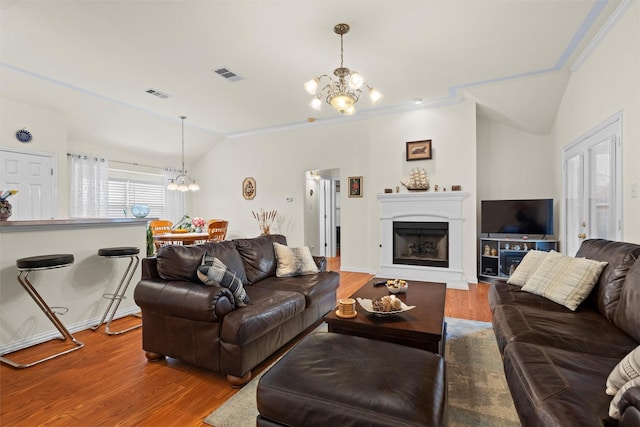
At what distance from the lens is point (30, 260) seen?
2.42 metres

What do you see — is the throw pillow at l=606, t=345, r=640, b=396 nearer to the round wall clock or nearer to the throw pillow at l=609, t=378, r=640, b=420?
the throw pillow at l=609, t=378, r=640, b=420

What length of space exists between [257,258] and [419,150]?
3418mm

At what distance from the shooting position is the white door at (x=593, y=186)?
9.84 ft

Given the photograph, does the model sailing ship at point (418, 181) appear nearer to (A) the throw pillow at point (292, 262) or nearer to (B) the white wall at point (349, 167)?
(B) the white wall at point (349, 167)

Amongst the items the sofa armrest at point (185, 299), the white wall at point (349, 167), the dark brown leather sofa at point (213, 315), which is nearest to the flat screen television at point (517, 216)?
the white wall at point (349, 167)

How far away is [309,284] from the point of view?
2975 millimetres

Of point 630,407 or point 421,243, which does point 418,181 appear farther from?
point 630,407

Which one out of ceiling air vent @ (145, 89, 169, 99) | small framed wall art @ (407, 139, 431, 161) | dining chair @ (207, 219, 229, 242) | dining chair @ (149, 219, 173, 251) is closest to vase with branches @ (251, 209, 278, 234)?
dining chair @ (207, 219, 229, 242)

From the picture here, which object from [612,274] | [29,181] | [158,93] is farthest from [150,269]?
[29,181]

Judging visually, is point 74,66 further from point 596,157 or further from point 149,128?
point 596,157

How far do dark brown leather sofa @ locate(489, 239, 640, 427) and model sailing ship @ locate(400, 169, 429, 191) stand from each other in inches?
103

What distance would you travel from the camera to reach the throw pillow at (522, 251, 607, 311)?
2203 millimetres

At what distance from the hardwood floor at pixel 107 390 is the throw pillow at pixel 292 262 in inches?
39.1

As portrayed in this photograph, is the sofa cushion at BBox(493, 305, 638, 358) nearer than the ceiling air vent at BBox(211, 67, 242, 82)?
Yes
